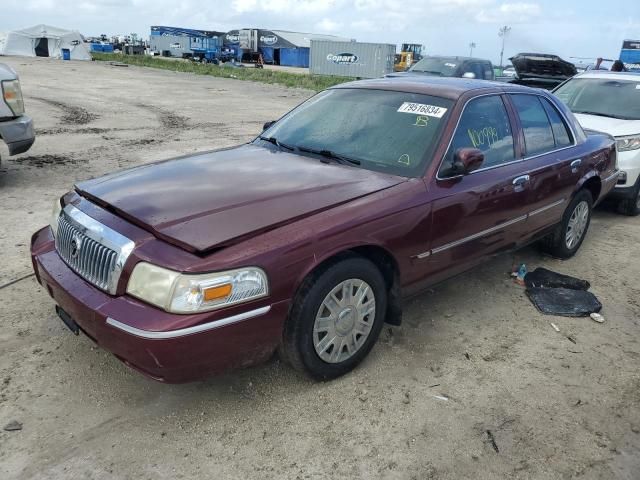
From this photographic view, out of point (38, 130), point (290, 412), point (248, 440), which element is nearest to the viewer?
point (248, 440)

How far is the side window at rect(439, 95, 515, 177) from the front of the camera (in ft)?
11.7

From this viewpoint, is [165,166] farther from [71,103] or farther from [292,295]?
[71,103]

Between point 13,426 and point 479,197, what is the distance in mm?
3013

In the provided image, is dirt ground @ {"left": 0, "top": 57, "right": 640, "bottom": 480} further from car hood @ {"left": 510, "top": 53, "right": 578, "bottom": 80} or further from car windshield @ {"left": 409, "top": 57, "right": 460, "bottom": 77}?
car windshield @ {"left": 409, "top": 57, "right": 460, "bottom": 77}

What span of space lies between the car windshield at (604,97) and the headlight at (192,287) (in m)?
6.53

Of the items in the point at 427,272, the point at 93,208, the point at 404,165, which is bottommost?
the point at 427,272

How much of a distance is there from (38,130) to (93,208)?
8741 millimetres

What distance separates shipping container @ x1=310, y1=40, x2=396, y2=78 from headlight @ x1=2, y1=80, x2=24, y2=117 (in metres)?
31.6

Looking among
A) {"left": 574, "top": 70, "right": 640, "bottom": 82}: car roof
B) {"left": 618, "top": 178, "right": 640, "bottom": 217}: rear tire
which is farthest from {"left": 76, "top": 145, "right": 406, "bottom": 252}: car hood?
{"left": 574, "top": 70, "right": 640, "bottom": 82}: car roof

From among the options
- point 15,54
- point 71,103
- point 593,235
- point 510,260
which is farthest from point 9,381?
point 15,54

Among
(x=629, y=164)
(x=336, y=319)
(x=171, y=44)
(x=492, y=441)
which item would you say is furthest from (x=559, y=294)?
(x=171, y=44)

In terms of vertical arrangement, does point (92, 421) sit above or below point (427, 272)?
below

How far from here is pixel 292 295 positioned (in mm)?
2662

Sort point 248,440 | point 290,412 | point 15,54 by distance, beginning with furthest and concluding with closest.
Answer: point 15,54 < point 290,412 < point 248,440
